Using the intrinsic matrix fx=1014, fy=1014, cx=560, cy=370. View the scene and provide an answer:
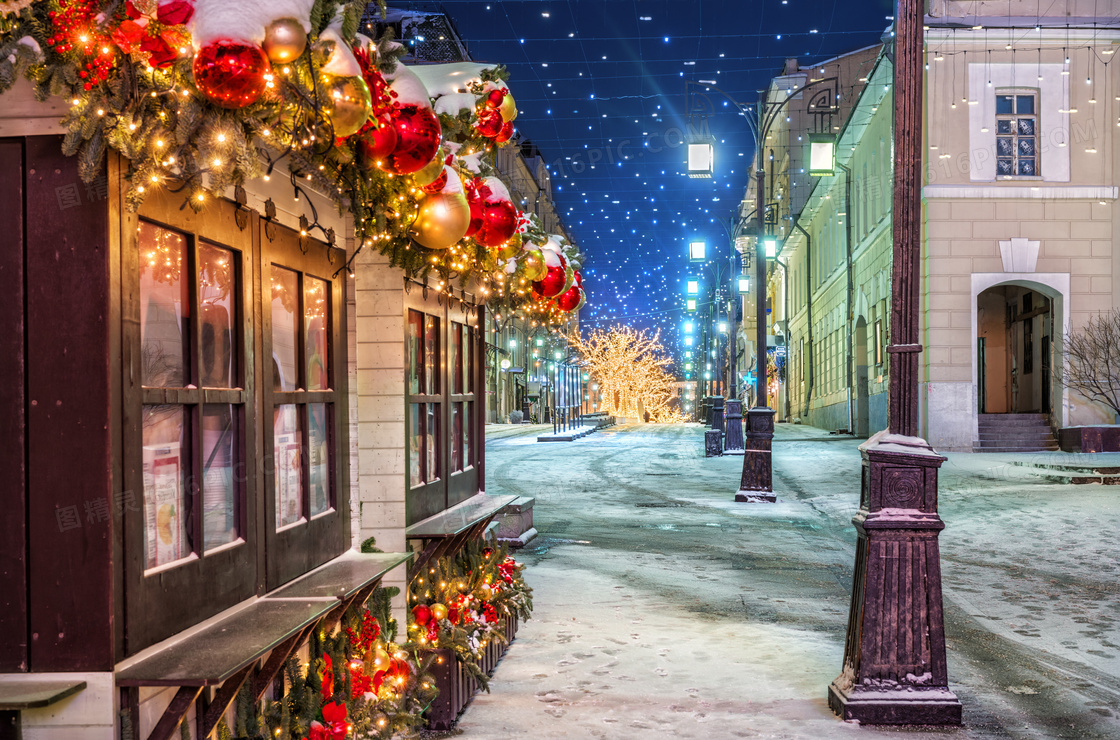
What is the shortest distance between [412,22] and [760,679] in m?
35.8

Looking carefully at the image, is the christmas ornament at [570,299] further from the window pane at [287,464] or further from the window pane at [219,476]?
the window pane at [219,476]

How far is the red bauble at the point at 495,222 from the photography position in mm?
5438

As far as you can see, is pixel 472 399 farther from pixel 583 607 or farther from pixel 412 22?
pixel 412 22

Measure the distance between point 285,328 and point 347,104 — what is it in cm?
146

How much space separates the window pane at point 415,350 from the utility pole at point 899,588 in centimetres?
262

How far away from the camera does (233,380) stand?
152 inches

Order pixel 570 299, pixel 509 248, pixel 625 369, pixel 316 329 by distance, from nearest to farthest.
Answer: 1. pixel 316 329
2. pixel 509 248
3. pixel 570 299
4. pixel 625 369

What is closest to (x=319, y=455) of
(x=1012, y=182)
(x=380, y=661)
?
(x=380, y=661)

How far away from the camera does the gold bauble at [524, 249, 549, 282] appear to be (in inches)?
267

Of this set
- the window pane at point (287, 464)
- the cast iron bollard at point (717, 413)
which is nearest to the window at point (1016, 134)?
the cast iron bollard at point (717, 413)

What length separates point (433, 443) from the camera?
659 cm

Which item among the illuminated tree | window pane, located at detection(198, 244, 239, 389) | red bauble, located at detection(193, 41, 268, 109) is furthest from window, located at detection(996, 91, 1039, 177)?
the illuminated tree

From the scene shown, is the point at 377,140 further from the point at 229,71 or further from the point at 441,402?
the point at 441,402

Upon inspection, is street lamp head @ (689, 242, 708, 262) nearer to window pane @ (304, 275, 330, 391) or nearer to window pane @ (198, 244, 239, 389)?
window pane @ (304, 275, 330, 391)
